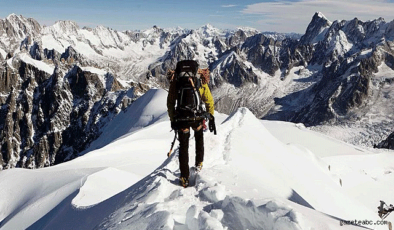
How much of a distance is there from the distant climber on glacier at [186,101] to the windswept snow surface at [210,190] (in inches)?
47.4

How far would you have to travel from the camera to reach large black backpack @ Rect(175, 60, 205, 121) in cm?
923

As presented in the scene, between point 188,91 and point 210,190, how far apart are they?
119 inches

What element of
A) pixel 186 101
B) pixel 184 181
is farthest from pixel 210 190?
pixel 186 101

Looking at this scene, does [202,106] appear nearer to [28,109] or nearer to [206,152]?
[206,152]

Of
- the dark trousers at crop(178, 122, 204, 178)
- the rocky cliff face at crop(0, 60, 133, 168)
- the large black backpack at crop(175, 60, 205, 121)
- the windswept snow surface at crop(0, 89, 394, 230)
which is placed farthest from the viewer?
the rocky cliff face at crop(0, 60, 133, 168)

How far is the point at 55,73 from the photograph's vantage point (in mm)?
161875

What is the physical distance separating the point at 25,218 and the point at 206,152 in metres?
10.3

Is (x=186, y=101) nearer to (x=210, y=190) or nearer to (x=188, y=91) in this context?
(x=188, y=91)

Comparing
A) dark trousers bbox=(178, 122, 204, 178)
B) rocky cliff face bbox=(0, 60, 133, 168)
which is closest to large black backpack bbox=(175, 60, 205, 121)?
dark trousers bbox=(178, 122, 204, 178)

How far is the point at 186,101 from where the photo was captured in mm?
9445

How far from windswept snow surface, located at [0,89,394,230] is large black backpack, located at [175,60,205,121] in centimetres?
203

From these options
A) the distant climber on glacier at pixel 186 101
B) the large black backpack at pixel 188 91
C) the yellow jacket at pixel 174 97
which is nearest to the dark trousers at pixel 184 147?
the distant climber on glacier at pixel 186 101

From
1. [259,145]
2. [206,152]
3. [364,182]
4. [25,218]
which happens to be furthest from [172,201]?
[364,182]

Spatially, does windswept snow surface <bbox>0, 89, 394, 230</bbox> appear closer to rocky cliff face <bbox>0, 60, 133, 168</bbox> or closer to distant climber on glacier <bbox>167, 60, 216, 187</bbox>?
distant climber on glacier <bbox>167, 60, 216, 187</bbox>
